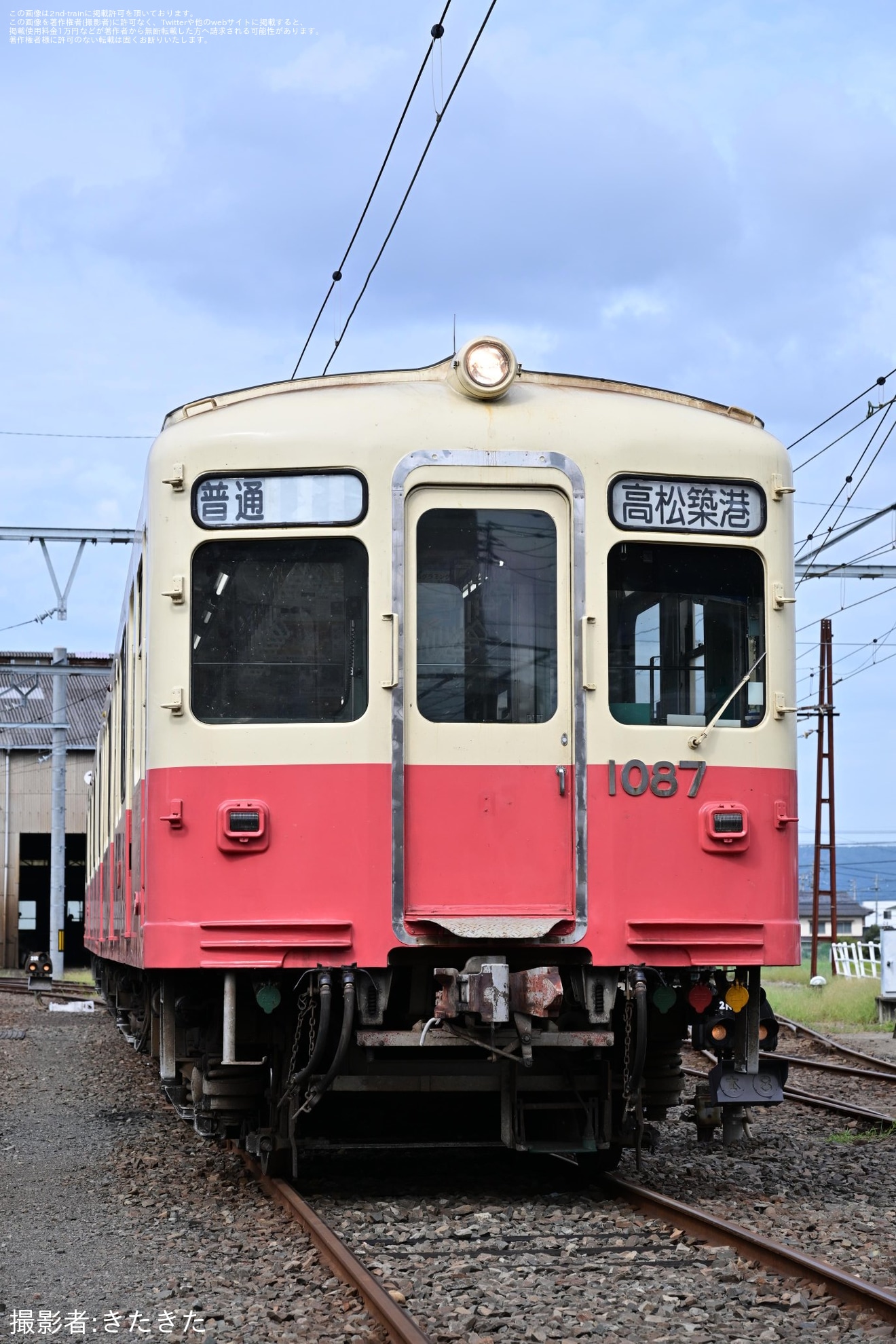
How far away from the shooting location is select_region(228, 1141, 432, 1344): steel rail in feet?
15.9

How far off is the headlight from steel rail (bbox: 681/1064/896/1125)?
14.7 feet

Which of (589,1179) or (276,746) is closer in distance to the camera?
(276,746)

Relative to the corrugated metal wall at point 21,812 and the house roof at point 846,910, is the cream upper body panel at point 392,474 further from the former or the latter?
the house roof at point 846,910

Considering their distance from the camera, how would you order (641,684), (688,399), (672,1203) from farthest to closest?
(688,399) → (641,684) → (672,1203)

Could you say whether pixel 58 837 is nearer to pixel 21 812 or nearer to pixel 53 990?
pixel 53 990

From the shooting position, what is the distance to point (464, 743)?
6910 millimetres

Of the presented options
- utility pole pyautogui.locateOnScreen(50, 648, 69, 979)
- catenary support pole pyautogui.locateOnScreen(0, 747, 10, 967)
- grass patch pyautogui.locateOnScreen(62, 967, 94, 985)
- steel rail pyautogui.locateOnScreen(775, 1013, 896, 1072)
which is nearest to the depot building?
catenary support pole pyautogui.locateOnScreen(0, 747, 10, 967)

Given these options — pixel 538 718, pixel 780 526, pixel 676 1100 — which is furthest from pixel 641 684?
pixel 676 1100

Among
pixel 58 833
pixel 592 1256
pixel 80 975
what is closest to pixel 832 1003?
pixel 58 833

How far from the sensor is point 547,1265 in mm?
5895

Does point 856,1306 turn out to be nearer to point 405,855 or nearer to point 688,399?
point 405,855

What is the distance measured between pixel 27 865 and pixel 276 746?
135 ft

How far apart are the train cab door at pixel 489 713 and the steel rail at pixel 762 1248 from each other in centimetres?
120

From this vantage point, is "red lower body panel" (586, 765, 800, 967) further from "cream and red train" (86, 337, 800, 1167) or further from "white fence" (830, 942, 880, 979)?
"white fence" (830, 942, 880, 979)
